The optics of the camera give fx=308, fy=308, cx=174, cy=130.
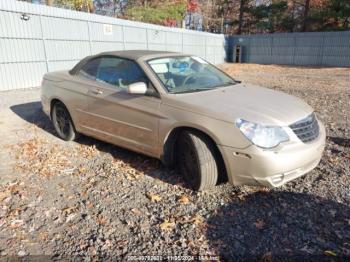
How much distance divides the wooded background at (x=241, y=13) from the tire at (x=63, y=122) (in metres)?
20.5

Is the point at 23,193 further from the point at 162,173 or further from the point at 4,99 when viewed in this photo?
the point at 4,99

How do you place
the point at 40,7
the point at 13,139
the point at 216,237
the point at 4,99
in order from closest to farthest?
1. the point at 216,237
2. the point at 13,139
3. the point at 4,99
4. the point at 40,7

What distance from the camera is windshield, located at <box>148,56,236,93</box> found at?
4.00m

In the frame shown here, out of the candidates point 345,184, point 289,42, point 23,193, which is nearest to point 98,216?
point 23,193

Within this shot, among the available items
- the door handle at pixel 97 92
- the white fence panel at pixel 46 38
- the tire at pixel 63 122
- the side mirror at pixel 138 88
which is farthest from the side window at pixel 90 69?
the white fence panel at pixel 46 38

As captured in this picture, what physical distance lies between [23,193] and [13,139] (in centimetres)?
229

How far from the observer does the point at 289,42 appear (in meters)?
28.7

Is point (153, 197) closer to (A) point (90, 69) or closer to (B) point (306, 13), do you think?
(A) point (90, 69)

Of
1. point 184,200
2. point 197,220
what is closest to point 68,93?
point 184,200

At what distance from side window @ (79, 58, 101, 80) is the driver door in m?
0.09

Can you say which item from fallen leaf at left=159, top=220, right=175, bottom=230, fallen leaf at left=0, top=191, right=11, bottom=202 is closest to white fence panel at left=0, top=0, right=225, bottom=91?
fallen leaf at left=0, top=191, right=11, bottom=202

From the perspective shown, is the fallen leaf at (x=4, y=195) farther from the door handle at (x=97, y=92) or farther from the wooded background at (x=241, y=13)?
the wooded background at (x=241, y=13)

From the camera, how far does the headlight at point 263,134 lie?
3096 mm

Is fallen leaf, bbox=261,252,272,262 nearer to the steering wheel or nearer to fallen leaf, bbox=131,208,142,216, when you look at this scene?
fallen leaf, bbox=131,208,142,216
